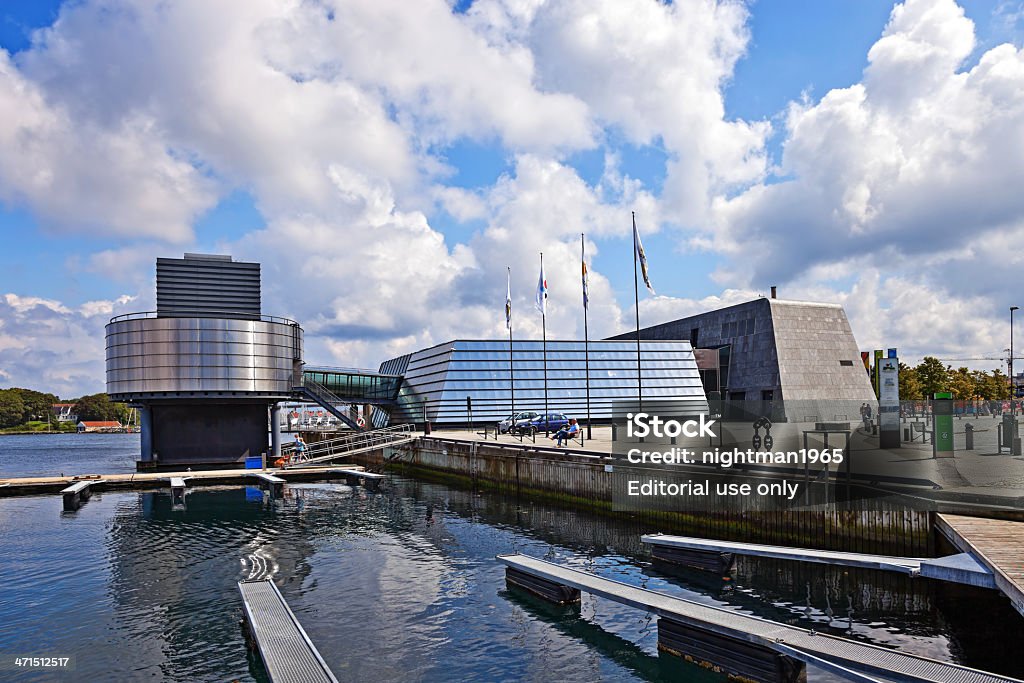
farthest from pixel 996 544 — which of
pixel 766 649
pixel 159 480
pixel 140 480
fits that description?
pixel 140 480

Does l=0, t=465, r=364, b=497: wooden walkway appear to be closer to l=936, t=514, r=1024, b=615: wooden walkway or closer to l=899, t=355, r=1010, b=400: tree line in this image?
l=936, t=514, r=1024, b=615: wooden walkway

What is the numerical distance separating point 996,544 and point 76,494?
48.1 m

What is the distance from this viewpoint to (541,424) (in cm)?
6306

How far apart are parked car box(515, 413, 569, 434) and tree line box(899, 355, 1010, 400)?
275 feet

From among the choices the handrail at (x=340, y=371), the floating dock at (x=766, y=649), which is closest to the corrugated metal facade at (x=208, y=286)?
the handrail at (x=340, y=371)

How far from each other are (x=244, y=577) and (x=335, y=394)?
57.2 metres

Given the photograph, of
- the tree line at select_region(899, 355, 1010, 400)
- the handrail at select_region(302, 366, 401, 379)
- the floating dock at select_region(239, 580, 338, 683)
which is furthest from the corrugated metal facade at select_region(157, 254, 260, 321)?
the tree line at select_region(899, 355, 1010, 400)

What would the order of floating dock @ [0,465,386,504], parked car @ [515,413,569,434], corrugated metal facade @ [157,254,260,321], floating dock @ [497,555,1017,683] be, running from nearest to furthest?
floating dock @ [497,555,1017,683], floating dock @ [0,465,386,504], parked car @ [515,413,569,434], corrugated metal facade @ [157,254,260,321]

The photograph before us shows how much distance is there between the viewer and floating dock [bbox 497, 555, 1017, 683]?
12.7m

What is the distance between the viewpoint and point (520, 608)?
20469 mm

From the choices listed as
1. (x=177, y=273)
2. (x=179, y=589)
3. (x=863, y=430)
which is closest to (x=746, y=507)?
(x=179, y=589)

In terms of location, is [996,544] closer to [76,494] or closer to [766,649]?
[766,649]

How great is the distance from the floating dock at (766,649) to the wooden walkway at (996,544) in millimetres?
2029

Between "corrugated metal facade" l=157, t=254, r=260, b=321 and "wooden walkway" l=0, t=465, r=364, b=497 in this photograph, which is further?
"corrugated metal facade" l=157, t=254, r=260, b=321
